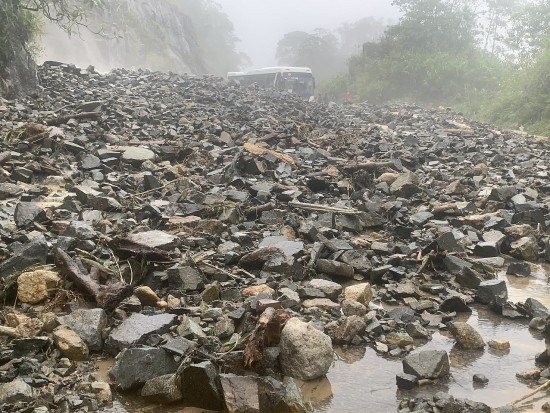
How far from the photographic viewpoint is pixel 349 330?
3.39 meters

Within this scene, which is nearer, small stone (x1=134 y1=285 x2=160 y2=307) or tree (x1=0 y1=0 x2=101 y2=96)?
small stone (x1=134 y1=285 x2=160 y2=307)

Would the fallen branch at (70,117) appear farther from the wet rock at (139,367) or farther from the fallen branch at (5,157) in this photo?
the wet rock at (139,367)

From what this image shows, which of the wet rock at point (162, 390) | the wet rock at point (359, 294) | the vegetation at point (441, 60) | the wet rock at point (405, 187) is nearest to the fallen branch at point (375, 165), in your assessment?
the wet rock at point (405, 187)

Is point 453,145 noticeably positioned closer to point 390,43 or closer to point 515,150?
point 515,150

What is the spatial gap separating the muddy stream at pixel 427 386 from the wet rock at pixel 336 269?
1101 mm

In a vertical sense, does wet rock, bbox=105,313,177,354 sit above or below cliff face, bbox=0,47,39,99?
below

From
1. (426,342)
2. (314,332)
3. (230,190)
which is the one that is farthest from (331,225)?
(314,332)

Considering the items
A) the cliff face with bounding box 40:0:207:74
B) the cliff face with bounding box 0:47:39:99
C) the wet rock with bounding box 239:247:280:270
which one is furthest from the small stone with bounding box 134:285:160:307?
the cliff face with bounding box 40:0:207:74

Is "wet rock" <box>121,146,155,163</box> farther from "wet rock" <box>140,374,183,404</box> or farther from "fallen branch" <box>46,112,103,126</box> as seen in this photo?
"wet rock" <box>140,374,183,404</box>

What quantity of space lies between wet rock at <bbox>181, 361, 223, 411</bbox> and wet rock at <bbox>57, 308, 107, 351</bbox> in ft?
2.44

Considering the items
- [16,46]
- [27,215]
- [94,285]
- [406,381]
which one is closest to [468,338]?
[406,381]

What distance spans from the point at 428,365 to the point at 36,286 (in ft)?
9.07

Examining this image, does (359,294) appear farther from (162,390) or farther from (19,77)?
(19,77)

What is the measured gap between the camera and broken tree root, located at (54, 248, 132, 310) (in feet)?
11.5
